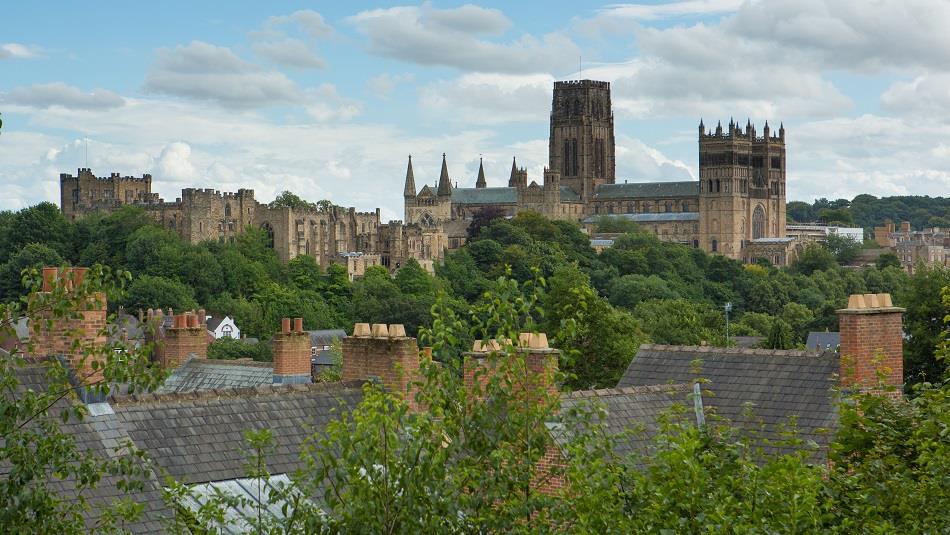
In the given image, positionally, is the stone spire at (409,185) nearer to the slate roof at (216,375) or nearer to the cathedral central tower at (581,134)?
the cathedral central tower at (581,134)

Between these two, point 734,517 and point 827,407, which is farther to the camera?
point 827,407

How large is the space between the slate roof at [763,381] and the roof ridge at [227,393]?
14.1 ft

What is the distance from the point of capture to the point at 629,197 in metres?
177

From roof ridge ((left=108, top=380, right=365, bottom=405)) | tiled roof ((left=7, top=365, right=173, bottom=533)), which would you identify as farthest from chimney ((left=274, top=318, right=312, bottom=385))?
tiled roof ((left=7, top=365, right=173, bottom=533))

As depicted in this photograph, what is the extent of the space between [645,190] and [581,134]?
9858 mm

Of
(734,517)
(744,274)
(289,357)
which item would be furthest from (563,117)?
(734,517)

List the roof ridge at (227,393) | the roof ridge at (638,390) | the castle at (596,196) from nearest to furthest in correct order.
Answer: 1. the roof ridge at (227,393)
2. the roof ridge at (638,390)
3. the castle at (596,196)

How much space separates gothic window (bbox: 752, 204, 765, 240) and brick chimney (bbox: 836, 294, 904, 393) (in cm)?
15593

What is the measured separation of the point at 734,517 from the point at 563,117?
560 ft

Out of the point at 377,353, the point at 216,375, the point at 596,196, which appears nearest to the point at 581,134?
the point at 596,196

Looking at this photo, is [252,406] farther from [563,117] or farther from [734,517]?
[563,117]

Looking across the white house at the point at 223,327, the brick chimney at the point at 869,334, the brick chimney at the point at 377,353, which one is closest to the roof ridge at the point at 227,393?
the brick chimney at the point at 377,353

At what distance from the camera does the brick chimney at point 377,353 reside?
1808cm

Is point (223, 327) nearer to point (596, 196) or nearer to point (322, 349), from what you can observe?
point (322, 349)
